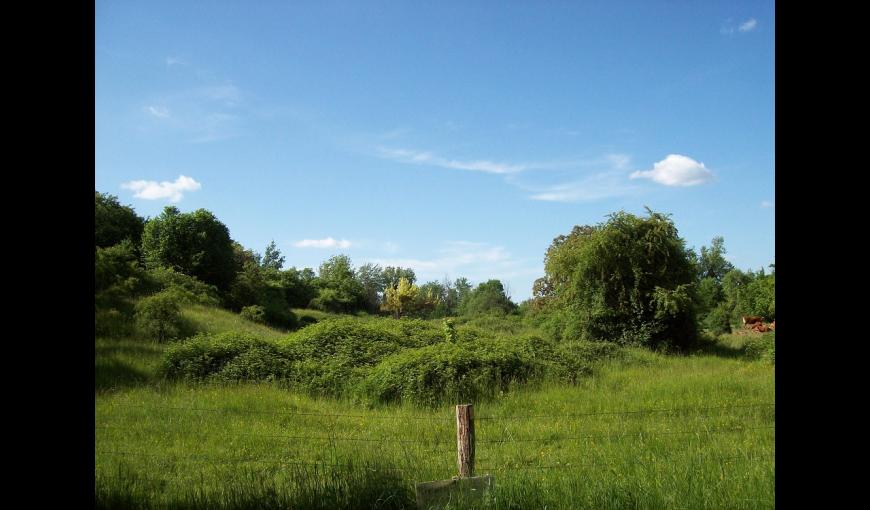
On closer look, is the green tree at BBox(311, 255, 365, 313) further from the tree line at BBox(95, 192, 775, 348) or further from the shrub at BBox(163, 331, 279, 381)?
the shrub at BBox(163, 331, 279, 381)

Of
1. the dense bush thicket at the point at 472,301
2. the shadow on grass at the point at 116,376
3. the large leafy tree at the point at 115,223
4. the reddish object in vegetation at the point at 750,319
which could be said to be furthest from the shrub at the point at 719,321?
the large leafy tree at the point at 115,223

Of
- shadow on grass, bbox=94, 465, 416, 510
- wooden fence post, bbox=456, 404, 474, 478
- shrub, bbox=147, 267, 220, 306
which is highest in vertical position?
shrub, bbox=147, 267, 220, 306

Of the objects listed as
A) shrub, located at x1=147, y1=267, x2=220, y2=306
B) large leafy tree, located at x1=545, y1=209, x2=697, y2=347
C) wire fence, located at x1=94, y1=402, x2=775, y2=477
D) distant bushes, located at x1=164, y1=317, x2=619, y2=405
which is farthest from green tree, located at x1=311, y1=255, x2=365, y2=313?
wire fence, located at x1=94, y1=402, x2=775, y2=477

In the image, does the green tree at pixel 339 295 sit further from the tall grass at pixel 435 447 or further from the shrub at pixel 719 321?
the tall grass at pixel 435 447

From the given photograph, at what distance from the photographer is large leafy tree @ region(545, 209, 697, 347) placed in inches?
866

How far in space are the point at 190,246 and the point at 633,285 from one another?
22077mm

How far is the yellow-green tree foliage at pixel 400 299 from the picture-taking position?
47.3 m

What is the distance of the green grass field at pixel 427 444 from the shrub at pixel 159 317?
2.61m

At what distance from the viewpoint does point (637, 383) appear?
13445mm

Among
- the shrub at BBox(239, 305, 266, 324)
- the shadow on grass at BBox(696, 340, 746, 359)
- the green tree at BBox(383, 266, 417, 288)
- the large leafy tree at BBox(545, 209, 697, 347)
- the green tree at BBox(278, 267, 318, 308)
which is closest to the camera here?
the shadow on grass at BBox(696, 340, 746, 359)

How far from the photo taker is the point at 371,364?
49.6 ft

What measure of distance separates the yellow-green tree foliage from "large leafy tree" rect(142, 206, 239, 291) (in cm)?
1647

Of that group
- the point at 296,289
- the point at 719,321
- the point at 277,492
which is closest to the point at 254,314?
the point at 296,289
